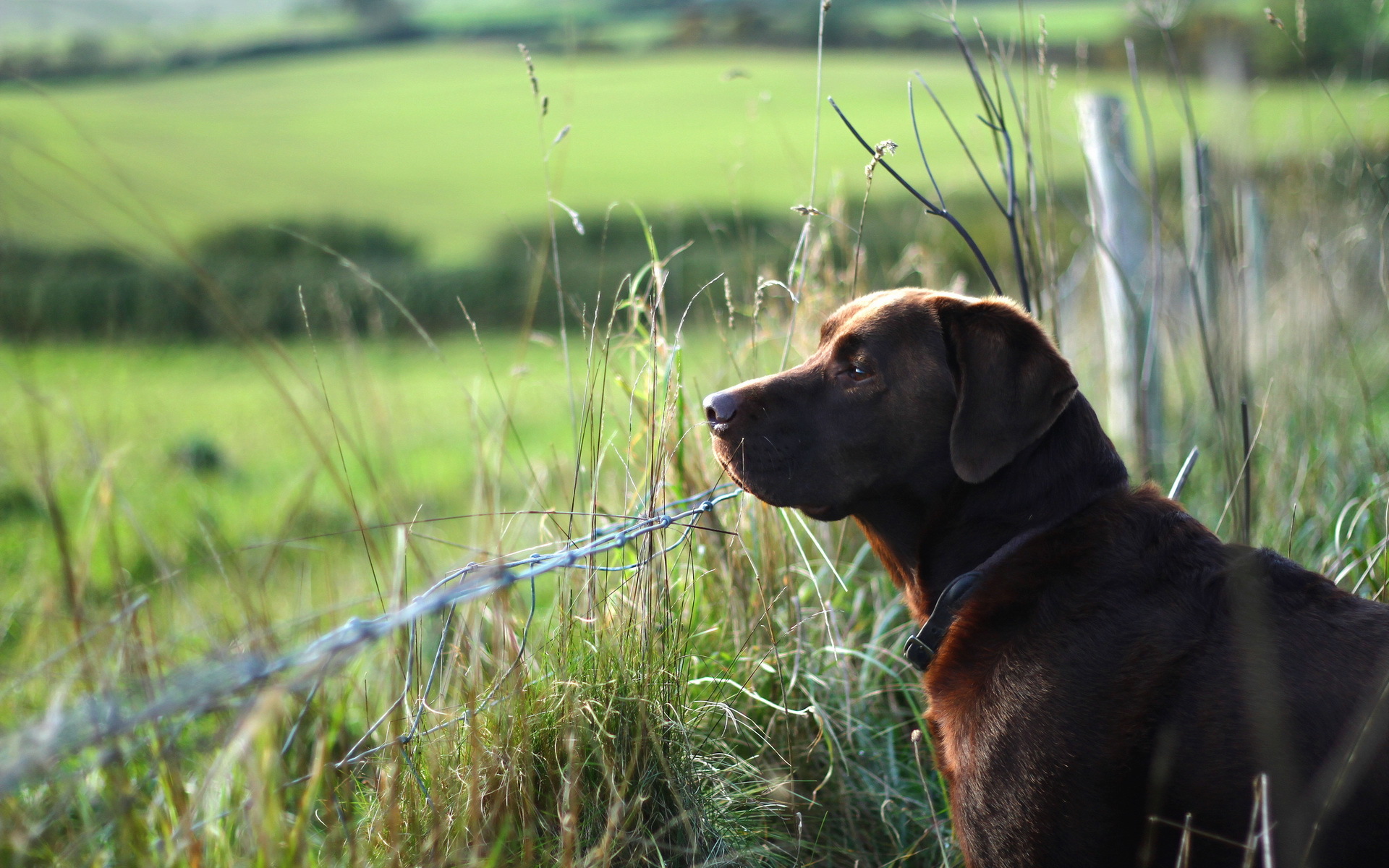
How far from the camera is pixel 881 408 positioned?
229 cm

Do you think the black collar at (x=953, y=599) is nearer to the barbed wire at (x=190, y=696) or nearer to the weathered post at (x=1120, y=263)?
the barbed wire at (x=190, y=696)

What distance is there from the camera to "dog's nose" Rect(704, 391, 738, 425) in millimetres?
2272

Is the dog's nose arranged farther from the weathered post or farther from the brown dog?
the weathered post

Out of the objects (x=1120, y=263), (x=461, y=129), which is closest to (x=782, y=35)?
(x=461, y=129)

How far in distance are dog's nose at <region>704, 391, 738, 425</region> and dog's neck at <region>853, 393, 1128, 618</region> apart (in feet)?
1.37

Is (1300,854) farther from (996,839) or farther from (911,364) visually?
(911,364)

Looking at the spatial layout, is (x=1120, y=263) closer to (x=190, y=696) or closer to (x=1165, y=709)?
(x=1165, y=709)

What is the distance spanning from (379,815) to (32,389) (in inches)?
42.1

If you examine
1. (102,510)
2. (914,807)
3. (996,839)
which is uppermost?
(102,510)

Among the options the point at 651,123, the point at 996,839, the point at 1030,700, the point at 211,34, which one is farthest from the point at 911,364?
the point at 211,34

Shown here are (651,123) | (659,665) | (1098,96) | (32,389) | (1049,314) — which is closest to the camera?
(32,389)

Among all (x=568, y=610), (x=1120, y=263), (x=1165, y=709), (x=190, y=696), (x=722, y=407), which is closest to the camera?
(x=190, y=696)

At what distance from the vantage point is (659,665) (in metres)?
2.15

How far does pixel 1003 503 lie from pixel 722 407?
73 cm
